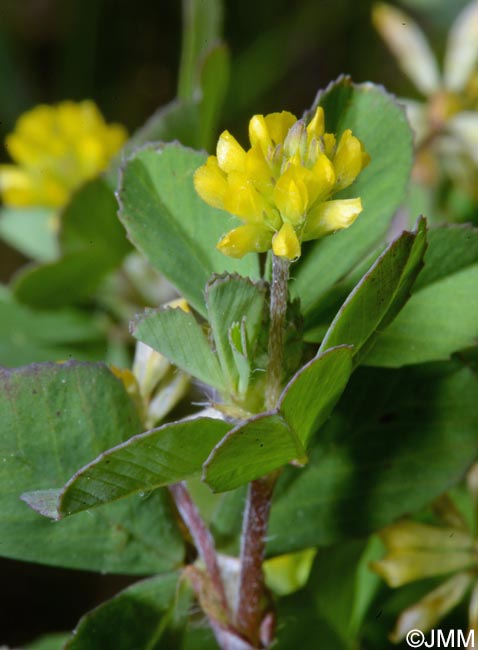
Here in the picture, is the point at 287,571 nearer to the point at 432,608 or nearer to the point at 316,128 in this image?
the point at 432,608

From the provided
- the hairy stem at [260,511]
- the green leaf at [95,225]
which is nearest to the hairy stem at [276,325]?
the hairy stem at [260,511]

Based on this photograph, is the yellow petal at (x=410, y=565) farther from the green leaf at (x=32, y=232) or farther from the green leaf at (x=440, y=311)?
the green leaf at (x=32, y=232)

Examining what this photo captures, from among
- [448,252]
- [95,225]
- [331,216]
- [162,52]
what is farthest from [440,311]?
[162,52]

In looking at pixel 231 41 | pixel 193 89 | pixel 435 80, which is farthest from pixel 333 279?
pixel 231 41

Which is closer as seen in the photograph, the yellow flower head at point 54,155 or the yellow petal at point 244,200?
the yellow petal at point 244,200

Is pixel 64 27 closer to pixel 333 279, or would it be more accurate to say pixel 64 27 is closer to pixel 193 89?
pixel 193 89

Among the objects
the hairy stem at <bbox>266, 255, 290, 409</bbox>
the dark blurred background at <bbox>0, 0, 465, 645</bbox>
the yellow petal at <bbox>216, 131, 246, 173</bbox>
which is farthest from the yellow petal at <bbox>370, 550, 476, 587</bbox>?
the dark blurred background at <bbox>0, 0, 465, 645</bbox>
